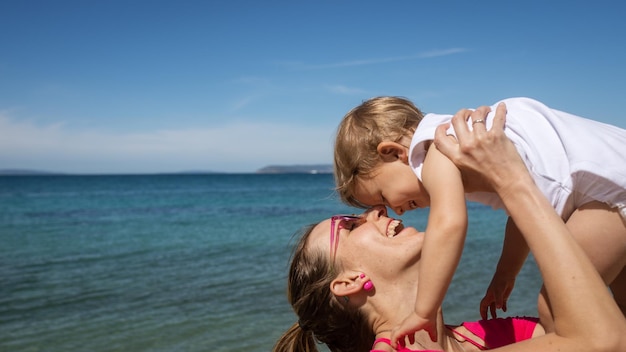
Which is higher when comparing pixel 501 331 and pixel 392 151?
pixel 392 151

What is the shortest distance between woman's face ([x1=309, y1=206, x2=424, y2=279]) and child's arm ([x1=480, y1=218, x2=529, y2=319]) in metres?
0.51

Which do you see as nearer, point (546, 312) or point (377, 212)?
point (546, 312)

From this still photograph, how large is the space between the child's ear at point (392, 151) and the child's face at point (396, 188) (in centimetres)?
2

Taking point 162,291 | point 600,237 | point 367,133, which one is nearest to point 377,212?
point 367,133

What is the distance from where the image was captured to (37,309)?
31.0ft

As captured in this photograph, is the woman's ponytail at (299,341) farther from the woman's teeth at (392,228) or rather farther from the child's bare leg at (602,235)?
the child's bare leg at (602,235)

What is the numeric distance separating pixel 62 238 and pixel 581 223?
19.0 metres

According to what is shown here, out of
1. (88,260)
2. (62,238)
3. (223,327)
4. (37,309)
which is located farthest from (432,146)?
(62,238)

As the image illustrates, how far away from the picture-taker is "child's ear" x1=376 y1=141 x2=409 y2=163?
304 cm

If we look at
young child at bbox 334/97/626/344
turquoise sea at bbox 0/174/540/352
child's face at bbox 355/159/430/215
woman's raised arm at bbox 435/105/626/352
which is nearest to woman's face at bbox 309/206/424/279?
child's face at bbox 355/159/430/215

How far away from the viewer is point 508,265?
306 centimetres

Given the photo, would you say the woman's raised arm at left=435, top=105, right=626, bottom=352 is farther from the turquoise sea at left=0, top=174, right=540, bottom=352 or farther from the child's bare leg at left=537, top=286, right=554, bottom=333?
the turquoise sea at left=0, top=174, right=540, bottom=352

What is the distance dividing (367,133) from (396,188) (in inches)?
12.9

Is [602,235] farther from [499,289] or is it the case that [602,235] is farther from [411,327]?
[499,289]
